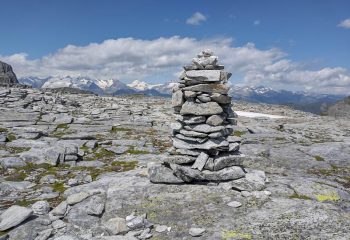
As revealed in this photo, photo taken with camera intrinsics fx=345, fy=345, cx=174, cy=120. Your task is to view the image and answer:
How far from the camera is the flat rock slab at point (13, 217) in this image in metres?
13.0

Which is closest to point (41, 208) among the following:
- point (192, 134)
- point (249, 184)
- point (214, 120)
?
point (192, 134)

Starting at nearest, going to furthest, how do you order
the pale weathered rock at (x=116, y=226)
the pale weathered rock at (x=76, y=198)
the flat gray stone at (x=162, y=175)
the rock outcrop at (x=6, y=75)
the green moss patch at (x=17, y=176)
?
the pale weathered rock at (x=116, y=226) < the pale weathered rock at (x=76, y=198) < the flat gray stone at (x=162, y=175) < the green moss patch at (x=17, y=176) < the rock outcrop at (x=6, y=75)

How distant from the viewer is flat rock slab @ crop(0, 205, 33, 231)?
1304 cm

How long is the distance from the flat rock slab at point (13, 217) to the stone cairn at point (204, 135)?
5.76m

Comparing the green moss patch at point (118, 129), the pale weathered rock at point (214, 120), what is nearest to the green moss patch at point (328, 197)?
the pale weathered rock at point (214, 120)

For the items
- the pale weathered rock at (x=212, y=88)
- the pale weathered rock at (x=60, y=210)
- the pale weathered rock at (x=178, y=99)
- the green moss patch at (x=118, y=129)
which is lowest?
the pale weathered rock at (x=60, y=210)

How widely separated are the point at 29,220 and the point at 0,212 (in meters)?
2.44

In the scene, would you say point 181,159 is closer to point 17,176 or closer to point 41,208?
point 41,208

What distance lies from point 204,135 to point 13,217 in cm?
880

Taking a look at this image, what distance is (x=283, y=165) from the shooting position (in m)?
23.6

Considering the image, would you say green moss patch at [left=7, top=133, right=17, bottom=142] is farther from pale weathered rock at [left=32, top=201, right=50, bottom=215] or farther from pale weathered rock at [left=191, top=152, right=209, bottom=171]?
pale weathered rock at [left=191, top=152, right=209, bottom=171]

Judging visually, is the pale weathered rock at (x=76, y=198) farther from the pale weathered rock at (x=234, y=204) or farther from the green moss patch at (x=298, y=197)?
the green moss patch at (x=298, y=197)

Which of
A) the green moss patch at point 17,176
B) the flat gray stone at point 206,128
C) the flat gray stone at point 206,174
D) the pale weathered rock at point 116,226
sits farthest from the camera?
the green moss patch at point 17,176

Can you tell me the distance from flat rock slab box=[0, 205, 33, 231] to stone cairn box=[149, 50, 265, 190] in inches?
227
